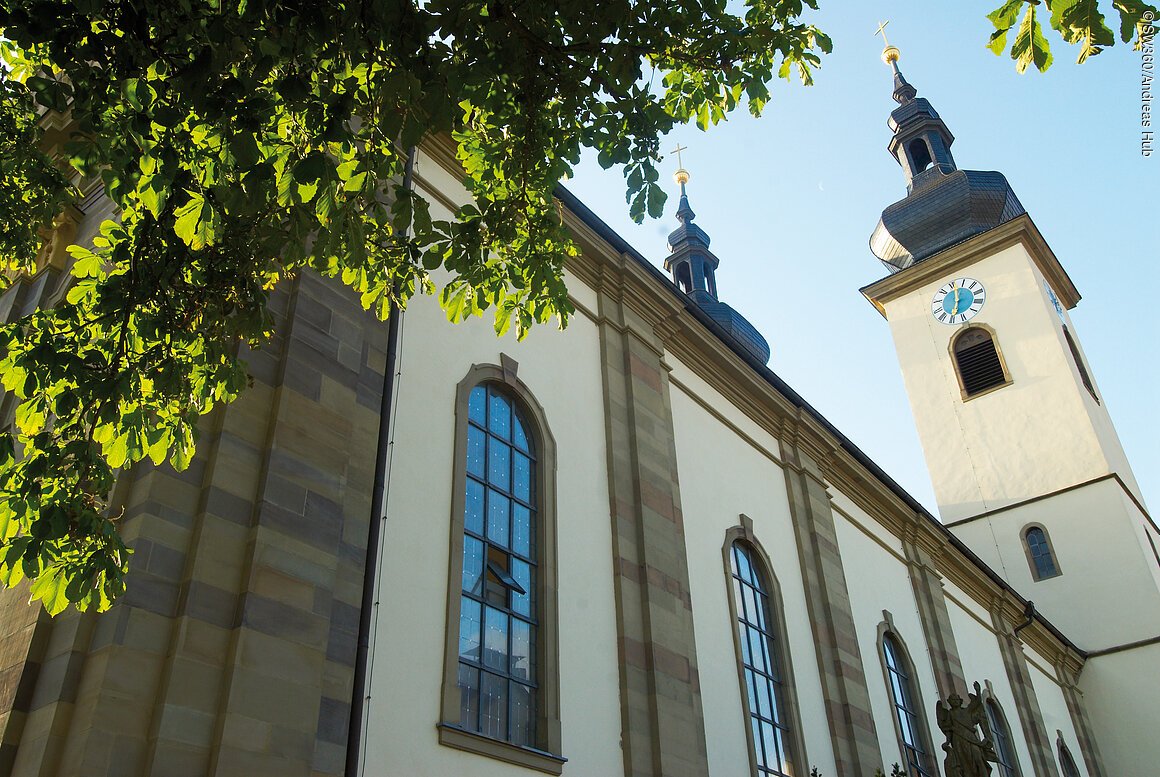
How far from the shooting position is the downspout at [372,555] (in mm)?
7457

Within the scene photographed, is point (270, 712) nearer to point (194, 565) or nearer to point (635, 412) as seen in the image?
point (194, 565)

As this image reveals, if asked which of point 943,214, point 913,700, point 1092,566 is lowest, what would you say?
point 913,700

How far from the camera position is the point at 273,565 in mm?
7027

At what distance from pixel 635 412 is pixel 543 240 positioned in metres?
6.22

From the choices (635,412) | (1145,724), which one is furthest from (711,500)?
(1145,724)

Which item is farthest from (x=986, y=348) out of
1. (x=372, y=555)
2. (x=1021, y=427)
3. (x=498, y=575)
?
(x=372, y=555)

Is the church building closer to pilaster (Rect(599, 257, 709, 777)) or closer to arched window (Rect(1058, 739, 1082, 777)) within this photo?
pilaster (Rect(599, 257, 709, 777))

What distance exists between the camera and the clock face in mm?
32062

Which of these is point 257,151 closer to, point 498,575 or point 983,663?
point 498,575

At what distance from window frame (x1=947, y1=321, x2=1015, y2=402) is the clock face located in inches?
13.0

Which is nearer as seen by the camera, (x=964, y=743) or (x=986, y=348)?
(x=964, y=743)

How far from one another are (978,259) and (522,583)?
86.3 ft

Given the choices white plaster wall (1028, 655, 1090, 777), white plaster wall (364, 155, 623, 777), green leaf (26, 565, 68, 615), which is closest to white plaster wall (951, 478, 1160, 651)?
white plaster wall (1028, 655, 1090, 777)

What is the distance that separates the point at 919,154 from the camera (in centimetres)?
3828
